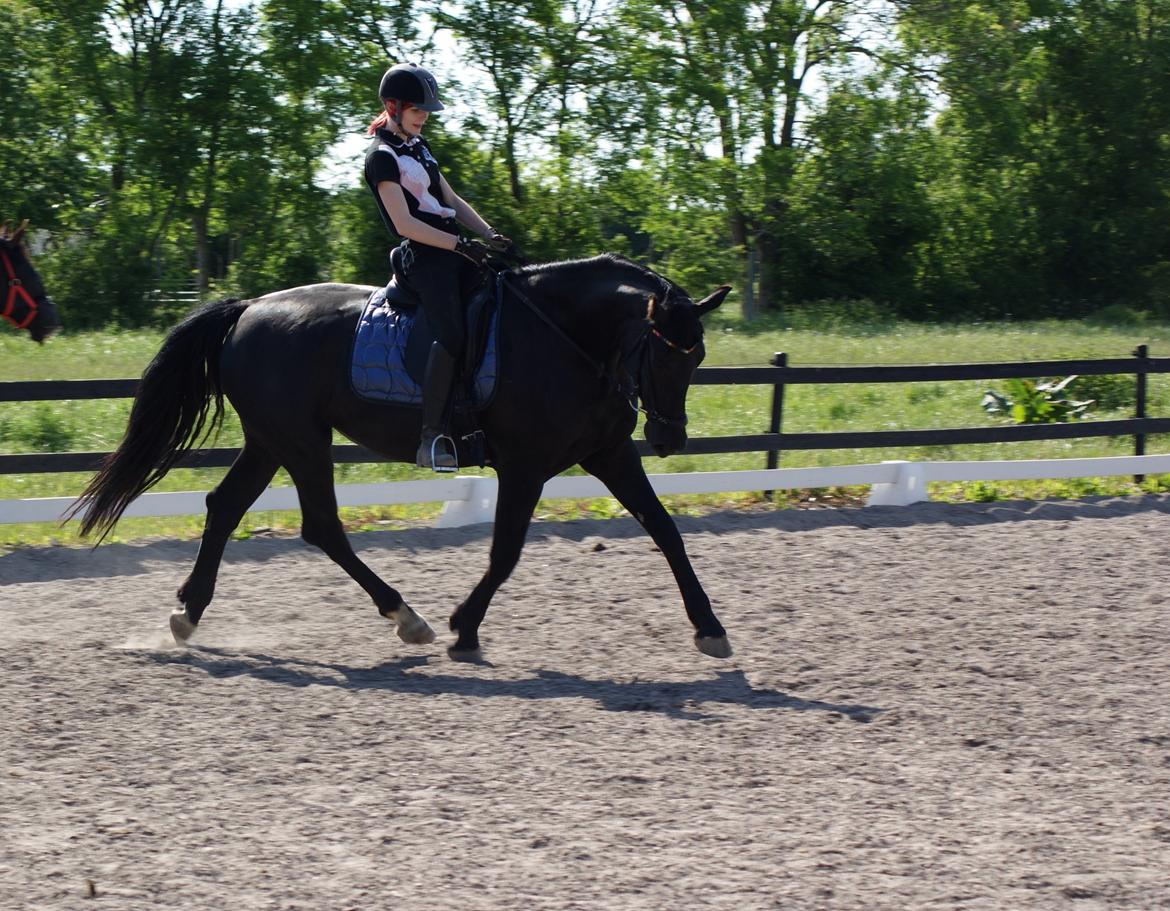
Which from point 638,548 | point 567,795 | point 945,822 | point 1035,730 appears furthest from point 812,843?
point 638,548

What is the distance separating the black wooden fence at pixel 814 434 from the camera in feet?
27.5

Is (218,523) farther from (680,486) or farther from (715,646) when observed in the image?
(680,486)

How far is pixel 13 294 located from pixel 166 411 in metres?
2.46

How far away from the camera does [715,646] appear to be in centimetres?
578

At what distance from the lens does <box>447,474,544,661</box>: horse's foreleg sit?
19.0 feet

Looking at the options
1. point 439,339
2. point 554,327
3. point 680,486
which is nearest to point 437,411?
point 439,339

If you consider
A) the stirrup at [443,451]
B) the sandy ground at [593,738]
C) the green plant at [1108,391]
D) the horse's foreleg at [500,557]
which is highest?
the green plant at [1108,391]

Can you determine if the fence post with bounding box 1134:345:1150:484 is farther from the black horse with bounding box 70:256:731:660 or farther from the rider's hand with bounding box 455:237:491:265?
the rider's hand with bounding box 455:237:491:265

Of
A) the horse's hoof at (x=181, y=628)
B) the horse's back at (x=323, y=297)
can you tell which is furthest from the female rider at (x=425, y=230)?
the horse's hoof at (x=181, y=628)

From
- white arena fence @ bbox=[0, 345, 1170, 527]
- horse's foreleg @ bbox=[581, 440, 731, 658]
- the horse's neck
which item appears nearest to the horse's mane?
the horse's neck

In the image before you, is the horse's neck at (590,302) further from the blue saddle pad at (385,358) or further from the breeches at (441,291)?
the breeches at (441,291)

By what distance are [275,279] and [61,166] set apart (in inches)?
198

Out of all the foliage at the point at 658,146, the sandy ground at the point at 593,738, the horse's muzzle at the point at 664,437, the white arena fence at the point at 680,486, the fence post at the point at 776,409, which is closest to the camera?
the sandy ground at the point at 593,738

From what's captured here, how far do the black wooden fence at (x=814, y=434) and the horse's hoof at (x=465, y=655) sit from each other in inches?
117
